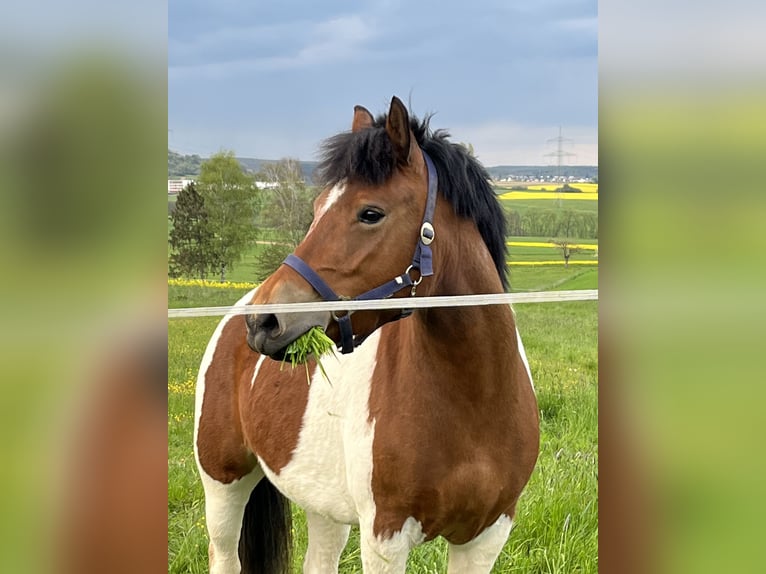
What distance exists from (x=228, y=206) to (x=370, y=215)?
4.03 ft

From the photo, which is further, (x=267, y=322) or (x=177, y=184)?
(x=177, y=184)

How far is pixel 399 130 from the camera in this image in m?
1.23

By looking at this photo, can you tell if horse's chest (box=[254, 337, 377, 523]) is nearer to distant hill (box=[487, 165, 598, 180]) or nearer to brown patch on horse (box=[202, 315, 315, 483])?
brown patch on horse (box=[202, 315, 315, 483])

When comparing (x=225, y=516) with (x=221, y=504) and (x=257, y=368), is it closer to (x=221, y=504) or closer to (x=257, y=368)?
(x=221, y=504)

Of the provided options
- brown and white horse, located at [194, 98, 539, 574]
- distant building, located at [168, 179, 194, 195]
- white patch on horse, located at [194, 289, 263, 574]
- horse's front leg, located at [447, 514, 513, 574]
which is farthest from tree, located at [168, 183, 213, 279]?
horse's front leg, located at [447, 514, 513, 574]

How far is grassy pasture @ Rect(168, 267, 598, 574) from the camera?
196 centimetres

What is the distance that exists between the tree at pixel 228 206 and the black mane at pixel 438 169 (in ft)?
3.54

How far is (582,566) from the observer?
198 centimetres

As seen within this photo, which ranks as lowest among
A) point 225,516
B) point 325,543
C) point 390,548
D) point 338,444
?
point 325,543

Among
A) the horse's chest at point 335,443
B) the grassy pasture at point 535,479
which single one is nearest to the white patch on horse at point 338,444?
the horse's chest at point 335,443

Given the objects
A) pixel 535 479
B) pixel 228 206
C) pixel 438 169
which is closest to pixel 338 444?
pixel 438 169
